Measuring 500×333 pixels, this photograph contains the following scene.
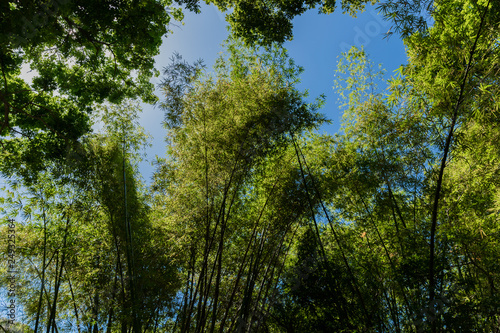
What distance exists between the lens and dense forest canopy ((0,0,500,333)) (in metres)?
3.59

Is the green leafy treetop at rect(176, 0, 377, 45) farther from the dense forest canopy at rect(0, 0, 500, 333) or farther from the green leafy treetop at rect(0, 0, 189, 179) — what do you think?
the green leafy treetop at rect(0, 0, 189, 179)

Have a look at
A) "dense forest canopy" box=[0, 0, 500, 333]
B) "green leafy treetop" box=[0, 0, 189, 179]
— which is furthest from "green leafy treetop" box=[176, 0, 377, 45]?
"green leafy treetop" box=[0, 0, 189, 179]

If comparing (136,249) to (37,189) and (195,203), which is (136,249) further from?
(37,189)

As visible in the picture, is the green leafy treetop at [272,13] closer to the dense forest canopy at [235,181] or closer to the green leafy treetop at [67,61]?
the dense forest canopy at [235,181]

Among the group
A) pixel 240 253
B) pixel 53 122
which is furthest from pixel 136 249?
pixel 53 122

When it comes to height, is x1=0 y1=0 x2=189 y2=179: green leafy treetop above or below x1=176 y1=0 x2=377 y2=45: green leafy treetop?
below

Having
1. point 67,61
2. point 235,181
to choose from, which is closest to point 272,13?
point 235,181

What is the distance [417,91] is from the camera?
11.8 feet

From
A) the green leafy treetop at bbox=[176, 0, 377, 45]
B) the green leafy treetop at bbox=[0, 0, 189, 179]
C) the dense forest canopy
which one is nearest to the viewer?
the green leafy treetop at bbox=[0, 0, 189, 179]

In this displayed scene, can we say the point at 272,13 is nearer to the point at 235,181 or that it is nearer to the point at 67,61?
the point at 235,181

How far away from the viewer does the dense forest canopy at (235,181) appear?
141 inches

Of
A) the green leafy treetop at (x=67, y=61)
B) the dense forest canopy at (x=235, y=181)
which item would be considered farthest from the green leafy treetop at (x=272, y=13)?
the green leafy treetop at (x=67, y=61)

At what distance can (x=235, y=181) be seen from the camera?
4812 mm

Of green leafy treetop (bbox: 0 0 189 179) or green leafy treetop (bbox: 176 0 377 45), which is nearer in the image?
green leafy treetop (bbox: 0 0 189 179)
